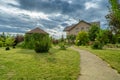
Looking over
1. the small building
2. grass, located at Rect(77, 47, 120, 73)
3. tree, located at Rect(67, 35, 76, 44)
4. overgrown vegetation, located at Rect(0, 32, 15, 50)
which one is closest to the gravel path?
grass, located at Rect(77, 47, 120, 73)

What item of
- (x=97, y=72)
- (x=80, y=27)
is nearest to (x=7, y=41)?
(x=97, y=72)

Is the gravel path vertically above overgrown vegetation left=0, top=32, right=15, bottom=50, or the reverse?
overgrown vegetation left=0, top=32, right=15, bottom=50

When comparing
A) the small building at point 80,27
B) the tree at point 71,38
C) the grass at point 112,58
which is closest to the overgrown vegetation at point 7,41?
the grass at point 112,58

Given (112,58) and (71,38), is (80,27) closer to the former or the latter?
(71,38)

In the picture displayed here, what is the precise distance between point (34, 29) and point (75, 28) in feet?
81.7

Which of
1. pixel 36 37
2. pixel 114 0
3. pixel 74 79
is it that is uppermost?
pixel 114 0

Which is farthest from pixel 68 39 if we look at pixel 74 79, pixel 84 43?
pixel 74 79

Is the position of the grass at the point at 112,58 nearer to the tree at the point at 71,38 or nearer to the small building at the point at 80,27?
the tree at the point at 71,38

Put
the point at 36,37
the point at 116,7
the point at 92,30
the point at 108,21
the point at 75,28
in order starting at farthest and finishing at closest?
1. the point at 75,28
2. the point at 92,30
3. the point at 36,37
4. the point at 108,21
5. the point at 116,7

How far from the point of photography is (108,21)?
19.0 m

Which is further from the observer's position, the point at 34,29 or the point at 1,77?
the point at 34,29

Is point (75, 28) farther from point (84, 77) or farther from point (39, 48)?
point (84, 77)

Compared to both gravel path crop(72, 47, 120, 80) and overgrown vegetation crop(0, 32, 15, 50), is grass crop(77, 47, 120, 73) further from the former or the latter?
overgrown vegetation crop(0, 32, 15, 50)

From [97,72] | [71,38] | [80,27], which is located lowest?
[97,72]
